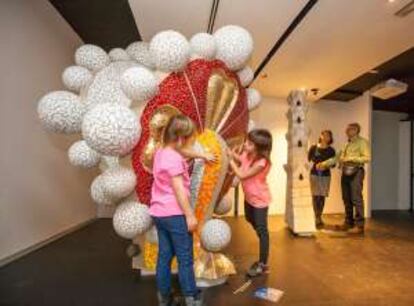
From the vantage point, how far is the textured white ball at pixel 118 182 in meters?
2.17

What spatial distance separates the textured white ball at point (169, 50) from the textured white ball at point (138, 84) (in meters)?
0.11

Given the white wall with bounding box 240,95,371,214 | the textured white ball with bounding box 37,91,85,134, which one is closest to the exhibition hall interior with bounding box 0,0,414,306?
the textured white ball with bounding box 37,91,85,134

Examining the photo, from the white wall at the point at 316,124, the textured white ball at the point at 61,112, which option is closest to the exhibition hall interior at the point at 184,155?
the textured white ball at the point at 61,112

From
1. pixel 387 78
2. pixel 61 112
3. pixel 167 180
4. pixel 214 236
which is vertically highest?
pixel 387 78

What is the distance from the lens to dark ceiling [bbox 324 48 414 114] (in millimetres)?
4445

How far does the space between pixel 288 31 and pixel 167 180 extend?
86.3 inches

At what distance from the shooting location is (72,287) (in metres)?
2.56

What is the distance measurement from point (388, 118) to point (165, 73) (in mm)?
6205

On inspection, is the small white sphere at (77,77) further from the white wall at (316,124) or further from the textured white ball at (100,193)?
the white wall at (316,124)

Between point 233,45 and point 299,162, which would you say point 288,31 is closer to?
point 233,45

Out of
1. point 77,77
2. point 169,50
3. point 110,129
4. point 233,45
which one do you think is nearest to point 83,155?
point 110,129

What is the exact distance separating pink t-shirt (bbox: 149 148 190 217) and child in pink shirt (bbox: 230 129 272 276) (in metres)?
0.82

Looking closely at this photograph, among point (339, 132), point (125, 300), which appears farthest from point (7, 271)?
point (339, 132)

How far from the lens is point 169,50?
2139mm
